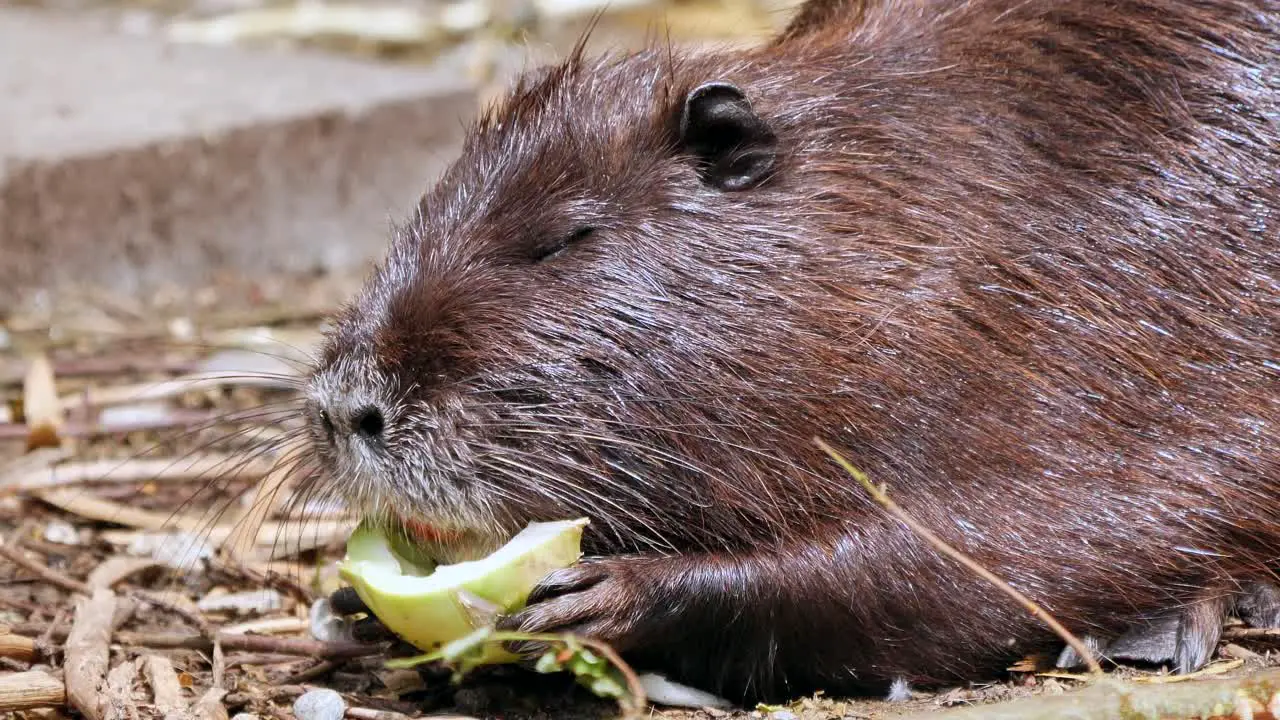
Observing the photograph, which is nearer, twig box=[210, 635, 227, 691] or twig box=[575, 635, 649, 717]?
twig box=[575, 635, 649, 717]

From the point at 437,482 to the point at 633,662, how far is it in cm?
64

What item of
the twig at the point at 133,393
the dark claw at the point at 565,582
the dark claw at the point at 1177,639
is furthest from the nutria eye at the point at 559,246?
the twig at the point at 133,393

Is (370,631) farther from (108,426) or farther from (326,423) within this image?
(108,426)

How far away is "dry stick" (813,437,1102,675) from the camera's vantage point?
3322 mm

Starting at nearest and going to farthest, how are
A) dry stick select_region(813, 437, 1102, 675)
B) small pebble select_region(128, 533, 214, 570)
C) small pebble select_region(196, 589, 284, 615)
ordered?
dry stick select_region(813, 437, 1102, 675) < small pebble select_region(196, 589, 284, 615) < small pebble select_region(128, 533, 214, 570)

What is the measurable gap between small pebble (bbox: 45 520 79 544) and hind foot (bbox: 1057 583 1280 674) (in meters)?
2.93

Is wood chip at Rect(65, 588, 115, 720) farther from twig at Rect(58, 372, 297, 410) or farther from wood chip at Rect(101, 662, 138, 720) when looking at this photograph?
twig at Rect(58, 372, 297, 410)

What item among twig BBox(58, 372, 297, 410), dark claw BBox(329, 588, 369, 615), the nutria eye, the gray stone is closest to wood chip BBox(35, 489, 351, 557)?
twig BBox(58, 372, 297, 410)

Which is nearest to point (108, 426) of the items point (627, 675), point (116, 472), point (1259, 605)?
point (116, 472)

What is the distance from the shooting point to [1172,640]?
3.77 meters

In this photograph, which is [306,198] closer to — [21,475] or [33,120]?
[33,120]

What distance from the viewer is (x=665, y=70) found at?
3.98 m

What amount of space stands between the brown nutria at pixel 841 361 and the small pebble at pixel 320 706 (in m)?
0.44

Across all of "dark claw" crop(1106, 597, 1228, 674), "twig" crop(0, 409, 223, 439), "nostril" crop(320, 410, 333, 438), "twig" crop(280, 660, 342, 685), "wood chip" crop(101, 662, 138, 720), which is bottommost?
"dark claw" crop(1106, 597, 1228, 674)
